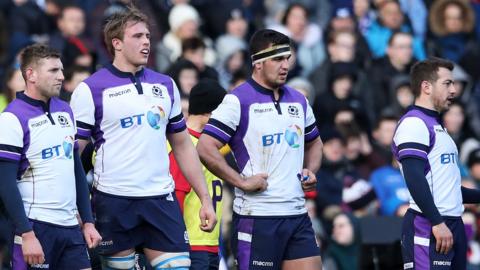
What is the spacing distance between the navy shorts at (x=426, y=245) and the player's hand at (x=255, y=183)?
133 centimetres

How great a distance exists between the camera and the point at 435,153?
1093 cm

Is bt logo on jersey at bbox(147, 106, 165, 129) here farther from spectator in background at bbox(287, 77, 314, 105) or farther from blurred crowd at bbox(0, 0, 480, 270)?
spectator in background at bbox(287, 77, 314, 105)

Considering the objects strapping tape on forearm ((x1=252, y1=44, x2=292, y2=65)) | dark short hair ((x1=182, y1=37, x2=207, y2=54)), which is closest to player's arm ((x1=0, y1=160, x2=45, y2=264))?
strapping tape on forearm ((x1=252, y1=44, x2=292, y2=65))

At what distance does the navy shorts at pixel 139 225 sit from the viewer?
10.1 m

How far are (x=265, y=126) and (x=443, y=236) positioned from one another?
168 centimetres

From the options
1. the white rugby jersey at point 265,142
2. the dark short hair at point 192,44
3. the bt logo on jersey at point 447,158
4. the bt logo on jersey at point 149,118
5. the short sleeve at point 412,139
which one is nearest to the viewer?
the bt logo on jersey at point 149,118

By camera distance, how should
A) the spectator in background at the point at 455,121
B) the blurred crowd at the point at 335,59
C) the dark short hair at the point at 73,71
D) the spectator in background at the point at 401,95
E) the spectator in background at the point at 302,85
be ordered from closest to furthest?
the dark short hair at the point at 73,71, the blurred crowd at the point at 335,59, the spectator in background at the point at 302,85, the spectator in background at the point at 455,121, the spectator in background at the point at 401,95

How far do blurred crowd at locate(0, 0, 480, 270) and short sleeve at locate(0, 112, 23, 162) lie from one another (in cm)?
416

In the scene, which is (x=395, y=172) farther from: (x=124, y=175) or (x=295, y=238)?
(x=124, y=175)

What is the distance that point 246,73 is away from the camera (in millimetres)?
17562

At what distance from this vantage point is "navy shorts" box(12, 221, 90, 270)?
9781 millimetres

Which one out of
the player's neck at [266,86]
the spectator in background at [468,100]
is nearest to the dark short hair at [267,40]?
the player's neck at [266,86]

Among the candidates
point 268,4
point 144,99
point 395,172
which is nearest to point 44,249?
point 144,99

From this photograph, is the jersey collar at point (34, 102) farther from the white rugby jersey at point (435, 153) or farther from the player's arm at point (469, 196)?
the player's arm at point (469, 196)
